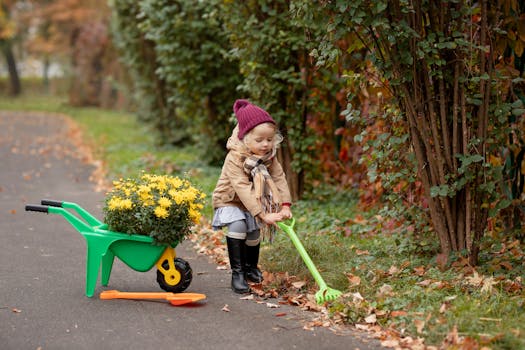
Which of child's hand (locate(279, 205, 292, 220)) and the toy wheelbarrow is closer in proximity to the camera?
the toy wheelbarrow

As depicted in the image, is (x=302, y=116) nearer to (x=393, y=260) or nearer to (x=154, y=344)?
(x=393, y=260)

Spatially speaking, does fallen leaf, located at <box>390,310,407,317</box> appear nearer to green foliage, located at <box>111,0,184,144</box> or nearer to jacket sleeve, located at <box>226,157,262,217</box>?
jacket sleeve, located at <box>226,157,262,217</box>

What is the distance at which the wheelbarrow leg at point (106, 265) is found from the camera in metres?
5.36

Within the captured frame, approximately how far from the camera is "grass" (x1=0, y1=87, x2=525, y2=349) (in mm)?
4266

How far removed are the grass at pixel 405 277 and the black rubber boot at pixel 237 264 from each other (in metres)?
0.50

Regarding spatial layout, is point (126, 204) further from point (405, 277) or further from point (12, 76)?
point (12, 76)

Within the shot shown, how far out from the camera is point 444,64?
5258 millimetres

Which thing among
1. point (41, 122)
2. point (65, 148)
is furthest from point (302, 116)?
point (41, 122)

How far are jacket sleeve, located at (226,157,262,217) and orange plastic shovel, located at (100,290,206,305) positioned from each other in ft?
2.35

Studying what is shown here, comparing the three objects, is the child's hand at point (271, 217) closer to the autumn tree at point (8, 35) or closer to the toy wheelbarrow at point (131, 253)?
the toy wheelbarrow at point (131, 253)

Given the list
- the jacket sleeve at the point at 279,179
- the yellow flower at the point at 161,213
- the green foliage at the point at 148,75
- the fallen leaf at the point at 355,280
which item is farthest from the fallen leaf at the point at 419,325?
the green foliage at the point at 148,75

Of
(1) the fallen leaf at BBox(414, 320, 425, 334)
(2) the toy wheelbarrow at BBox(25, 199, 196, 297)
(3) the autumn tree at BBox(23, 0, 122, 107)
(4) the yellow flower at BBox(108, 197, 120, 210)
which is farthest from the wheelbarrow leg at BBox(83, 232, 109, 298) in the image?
(3) the autumn tree at BBox(23, 0, 122, 107)

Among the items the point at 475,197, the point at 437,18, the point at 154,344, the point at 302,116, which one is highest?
the point at 437,18

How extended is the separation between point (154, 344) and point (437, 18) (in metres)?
3.01
